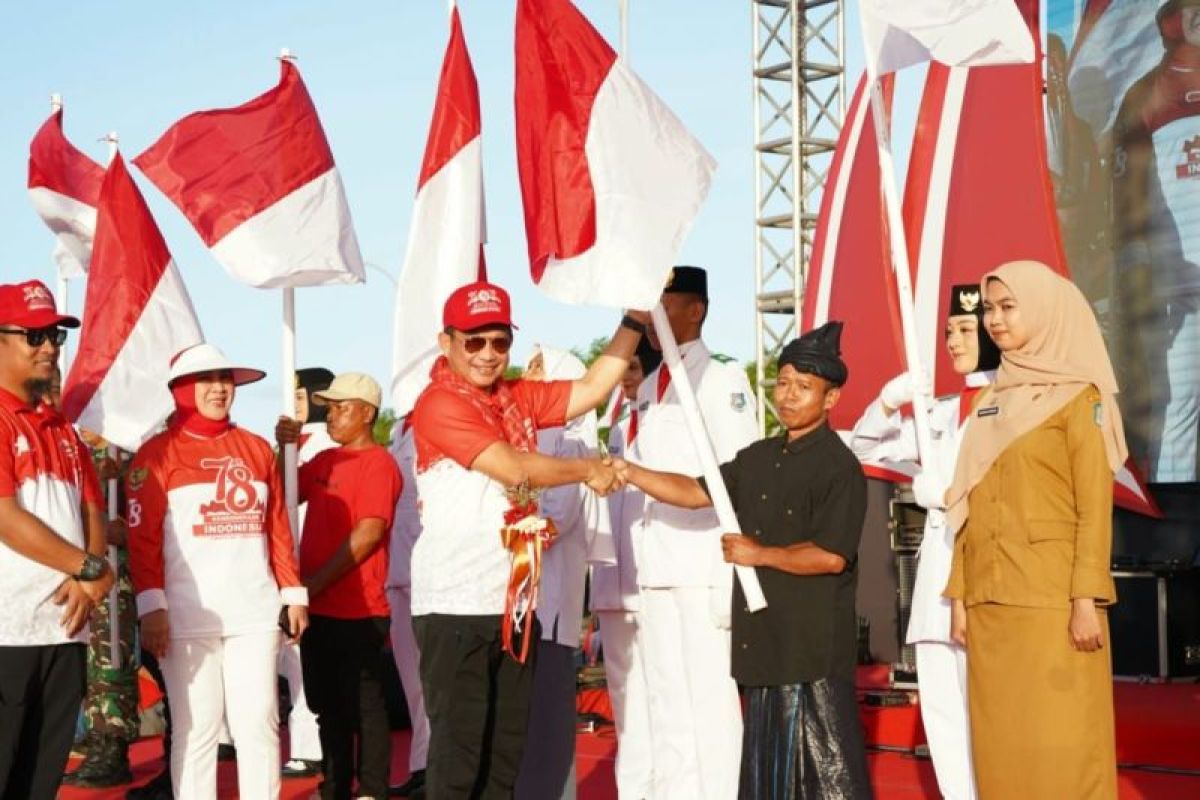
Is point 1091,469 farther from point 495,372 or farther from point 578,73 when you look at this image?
point 578,73

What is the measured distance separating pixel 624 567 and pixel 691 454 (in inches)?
33.5

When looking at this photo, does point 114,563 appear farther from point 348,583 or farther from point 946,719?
point 946,719

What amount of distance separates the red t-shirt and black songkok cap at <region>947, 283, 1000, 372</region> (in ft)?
8.11

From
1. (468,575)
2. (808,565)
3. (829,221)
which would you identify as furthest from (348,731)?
(829,221)

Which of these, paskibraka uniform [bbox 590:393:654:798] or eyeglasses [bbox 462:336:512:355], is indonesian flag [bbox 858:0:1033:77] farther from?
paskibraka uniform [bbox 590:393:654:798]

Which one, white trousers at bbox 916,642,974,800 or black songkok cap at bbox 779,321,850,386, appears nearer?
black songkok cap at bbox 779,321,850,386

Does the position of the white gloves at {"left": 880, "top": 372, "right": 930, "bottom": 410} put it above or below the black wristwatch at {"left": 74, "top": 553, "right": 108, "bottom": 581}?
above

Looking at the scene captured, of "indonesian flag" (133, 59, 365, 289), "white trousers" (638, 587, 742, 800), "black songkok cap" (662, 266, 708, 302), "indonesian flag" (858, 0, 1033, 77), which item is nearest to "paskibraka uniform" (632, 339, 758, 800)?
"white trousers" (638, 587, 742, 800)

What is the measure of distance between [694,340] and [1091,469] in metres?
1.91

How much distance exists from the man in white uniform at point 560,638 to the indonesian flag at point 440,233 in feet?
2.15

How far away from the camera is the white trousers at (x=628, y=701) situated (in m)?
6.89

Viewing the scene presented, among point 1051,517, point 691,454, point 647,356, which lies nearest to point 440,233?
point 647,356

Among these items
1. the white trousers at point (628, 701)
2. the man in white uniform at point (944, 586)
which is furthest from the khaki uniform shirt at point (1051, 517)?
the white trousers at point (628, 701)

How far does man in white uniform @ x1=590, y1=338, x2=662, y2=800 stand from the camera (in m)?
6.75
